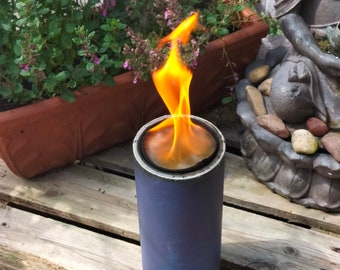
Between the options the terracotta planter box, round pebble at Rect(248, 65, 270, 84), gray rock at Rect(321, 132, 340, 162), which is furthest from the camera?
round pebble at Rect(248, 65, 270, 84)

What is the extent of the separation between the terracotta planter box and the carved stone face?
26cm

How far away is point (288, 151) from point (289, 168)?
0.07m

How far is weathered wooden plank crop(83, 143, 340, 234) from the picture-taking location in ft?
4.66

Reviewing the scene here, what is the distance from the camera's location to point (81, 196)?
1.50 metres

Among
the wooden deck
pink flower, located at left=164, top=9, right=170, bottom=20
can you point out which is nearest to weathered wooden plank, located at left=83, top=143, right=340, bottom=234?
the wooden deck

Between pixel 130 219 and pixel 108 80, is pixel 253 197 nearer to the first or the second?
pixel 130 219

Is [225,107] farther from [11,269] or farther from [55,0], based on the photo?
[11,269]

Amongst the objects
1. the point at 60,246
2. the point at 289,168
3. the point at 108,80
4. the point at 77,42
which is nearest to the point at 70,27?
the point at 77,42

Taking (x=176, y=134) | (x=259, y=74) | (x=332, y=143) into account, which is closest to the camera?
(x=176, y=134)

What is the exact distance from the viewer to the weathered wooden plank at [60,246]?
→ 1.35 metres

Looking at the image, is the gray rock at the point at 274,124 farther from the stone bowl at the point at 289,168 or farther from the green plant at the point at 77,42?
the green plant at the point at 77,42

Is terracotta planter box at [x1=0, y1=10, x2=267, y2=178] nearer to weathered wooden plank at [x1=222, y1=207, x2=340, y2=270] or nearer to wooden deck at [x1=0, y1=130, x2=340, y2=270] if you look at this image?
wooden deck at [x1=0, y1=130, x2=340, y2=270]

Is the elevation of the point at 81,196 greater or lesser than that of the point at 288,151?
lesser

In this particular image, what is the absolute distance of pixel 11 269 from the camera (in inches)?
53.3
